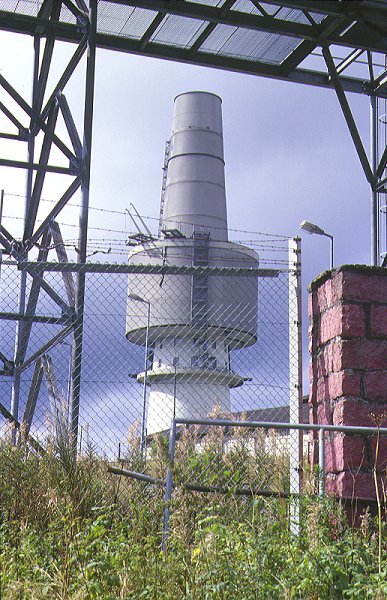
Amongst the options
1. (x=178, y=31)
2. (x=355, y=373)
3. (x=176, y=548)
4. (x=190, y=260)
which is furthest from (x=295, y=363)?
(x=190, y=260)

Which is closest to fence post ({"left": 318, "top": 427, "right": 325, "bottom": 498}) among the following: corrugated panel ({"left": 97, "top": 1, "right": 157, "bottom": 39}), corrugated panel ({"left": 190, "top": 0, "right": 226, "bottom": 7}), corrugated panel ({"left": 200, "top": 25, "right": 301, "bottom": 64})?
corrugated panel ({"left": 190, "top": 0, "right": 226, "bottom": 7})

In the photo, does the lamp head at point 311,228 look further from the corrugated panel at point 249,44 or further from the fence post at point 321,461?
the fence post at point 321,461

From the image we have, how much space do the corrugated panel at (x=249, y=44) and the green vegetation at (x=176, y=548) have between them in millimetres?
9438

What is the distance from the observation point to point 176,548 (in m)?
5.52

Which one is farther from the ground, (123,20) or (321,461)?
(123,20)

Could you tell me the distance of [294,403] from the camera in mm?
6973

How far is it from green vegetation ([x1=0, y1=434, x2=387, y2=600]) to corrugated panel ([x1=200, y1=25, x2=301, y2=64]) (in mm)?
9438

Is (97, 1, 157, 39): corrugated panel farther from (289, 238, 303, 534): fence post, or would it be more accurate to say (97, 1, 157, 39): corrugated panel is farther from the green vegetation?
the green vegetation

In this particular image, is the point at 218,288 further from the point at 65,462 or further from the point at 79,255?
the point at 65,462

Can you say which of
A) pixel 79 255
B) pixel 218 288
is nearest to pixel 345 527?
pixel 79 255

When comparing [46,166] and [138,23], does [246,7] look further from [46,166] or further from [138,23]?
[46,166]

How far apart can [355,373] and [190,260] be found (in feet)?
87.6

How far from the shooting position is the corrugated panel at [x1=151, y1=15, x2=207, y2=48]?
1468 centimetres

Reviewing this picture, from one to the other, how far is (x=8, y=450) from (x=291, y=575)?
356cm
